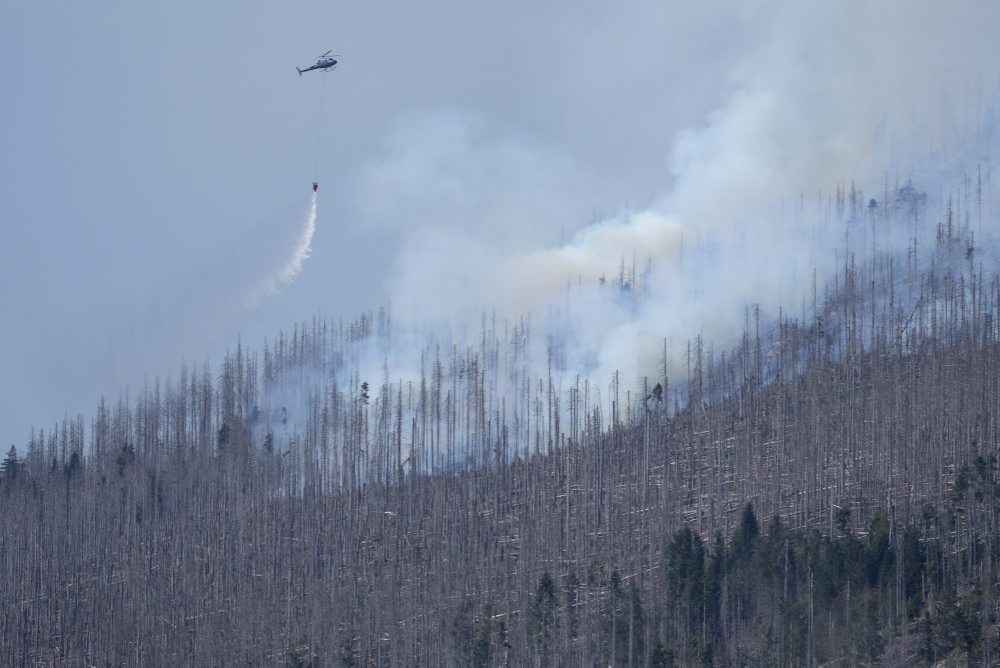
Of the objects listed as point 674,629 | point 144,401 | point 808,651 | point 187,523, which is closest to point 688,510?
point 674,629

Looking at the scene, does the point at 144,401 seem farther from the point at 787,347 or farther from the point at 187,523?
the point at 787,347

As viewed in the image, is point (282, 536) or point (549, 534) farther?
point (282, 536)

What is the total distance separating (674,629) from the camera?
301 ft

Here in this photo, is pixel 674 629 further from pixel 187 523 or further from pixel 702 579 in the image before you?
pixel 187 523

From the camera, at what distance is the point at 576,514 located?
352 ft

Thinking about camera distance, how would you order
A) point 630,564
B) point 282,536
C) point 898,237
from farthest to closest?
point 898,237 < point 282,536 < point 630,564

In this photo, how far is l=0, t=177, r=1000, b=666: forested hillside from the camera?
89688 millimetres

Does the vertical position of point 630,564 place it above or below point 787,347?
below

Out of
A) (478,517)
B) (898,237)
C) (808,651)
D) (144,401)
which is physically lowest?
(808,651)

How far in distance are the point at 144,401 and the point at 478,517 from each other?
50302mm

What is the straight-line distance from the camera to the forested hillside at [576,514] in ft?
294

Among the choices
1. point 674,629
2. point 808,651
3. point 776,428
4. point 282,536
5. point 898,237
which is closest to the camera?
point 808,651

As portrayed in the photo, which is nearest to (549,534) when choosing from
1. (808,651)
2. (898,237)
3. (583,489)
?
(583,489)

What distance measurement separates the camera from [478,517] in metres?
111
